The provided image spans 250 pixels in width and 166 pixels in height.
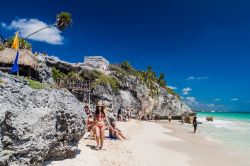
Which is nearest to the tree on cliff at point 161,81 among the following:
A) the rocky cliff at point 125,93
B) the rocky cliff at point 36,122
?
the rocky cliff at point 125,93

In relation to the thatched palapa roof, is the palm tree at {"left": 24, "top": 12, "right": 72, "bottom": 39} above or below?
above

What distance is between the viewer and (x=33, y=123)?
21.5 ft

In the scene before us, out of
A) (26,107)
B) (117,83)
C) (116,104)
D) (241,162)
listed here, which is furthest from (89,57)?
(26,107)

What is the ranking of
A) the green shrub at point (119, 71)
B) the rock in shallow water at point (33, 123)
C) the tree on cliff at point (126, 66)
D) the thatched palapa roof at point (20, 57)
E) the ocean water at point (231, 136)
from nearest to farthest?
the rock in shallow water at point (33, 123), the ocean water at point (231, 136), the thatched palapa roof at point (20, 57), the green shrub at point (119, 71), the tree on cliff at point (126, 66)

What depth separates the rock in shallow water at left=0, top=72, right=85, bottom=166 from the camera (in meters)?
6.05

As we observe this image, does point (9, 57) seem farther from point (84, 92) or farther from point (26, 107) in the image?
point (26, 107)

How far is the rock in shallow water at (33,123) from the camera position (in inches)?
238

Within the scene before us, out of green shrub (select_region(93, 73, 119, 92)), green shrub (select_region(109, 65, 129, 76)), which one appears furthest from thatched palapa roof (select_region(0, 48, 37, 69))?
green shrub (select_region(109, 65, 129, 76))

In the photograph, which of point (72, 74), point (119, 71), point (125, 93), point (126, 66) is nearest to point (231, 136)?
point (72, 74)

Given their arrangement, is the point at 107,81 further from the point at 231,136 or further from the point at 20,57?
the point at 231,136

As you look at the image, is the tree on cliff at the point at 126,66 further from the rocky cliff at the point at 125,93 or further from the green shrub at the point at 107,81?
the green shrub at the point at 107,81

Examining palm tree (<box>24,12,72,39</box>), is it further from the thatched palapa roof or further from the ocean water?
the ocean water

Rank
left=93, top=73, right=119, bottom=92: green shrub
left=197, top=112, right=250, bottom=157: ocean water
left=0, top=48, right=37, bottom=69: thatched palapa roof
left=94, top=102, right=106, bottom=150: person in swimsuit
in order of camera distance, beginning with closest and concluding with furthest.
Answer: left=94, top=102, right=106, bottom=150: person in swimsuit → left=197, top=112, right=250, bottom=157: ocean water → left=0, top=48, right=37, bottom=69: thatched palapa roof → left=93, top=73, right=119, bottom=92: green shrub

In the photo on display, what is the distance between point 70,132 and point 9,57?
1658 centimetres
